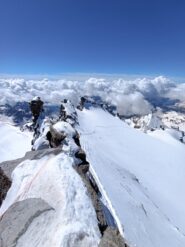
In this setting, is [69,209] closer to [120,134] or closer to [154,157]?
[154,157]

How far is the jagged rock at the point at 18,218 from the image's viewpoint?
10.8m

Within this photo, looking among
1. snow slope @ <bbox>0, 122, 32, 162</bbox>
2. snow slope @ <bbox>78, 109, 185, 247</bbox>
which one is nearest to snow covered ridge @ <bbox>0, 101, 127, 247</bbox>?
snow slope @ <bbox>78, 109, 185, 247</bbox>

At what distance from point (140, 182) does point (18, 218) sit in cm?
2722

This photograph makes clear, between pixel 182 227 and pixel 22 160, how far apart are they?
1903 cm

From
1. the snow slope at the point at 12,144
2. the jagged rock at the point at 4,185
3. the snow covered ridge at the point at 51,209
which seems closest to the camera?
the snow covered ridge at the point at 51,209

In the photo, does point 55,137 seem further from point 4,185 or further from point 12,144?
point 12,144

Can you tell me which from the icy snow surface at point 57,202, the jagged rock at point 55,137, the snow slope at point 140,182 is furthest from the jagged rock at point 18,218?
the jagged rock at point 55,137

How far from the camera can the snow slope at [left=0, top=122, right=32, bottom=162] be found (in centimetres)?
5866

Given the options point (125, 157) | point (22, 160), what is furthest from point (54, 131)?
point (125, 157)

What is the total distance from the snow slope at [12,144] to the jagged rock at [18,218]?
144ft

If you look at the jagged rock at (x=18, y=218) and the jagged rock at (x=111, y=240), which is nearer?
the jagged rock at (x=111, y=240)

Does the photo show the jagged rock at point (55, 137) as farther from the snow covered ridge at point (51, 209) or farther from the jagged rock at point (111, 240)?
the jagged rock at point (111, 240)

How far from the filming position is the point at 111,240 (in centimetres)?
1002

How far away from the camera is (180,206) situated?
3400cm
